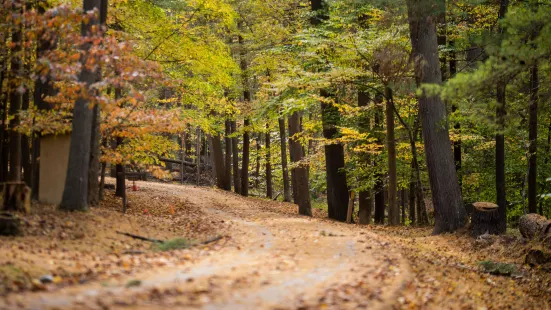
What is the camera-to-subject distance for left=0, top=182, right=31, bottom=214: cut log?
927 cm

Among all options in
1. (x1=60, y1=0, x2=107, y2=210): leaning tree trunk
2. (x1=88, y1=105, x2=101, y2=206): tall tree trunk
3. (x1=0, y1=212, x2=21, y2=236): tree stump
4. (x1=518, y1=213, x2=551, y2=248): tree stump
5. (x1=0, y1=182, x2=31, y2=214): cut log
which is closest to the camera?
(x1=0, y1=212, x2=21, y2=236): tree stump

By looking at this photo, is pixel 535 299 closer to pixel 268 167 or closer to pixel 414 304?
pixel 414 304

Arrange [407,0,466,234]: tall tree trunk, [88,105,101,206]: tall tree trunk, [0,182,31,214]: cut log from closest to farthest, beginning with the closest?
[0,182,31,214]: cut log → [88,105,101,206]: tall tree trunk → [407,0,466,234]: tall tree trunk

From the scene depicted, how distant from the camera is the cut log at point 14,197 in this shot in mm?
9266

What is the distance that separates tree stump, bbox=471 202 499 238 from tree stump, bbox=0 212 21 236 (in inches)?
430

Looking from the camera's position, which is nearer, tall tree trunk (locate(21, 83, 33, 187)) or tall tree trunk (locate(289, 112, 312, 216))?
tall tree trunk (locate(21, 83, 33, 187))

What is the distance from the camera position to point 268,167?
28750 mm

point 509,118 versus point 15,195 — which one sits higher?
point 509,118

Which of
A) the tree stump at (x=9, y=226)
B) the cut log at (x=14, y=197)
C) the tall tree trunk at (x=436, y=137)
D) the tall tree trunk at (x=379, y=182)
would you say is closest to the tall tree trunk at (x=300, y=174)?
the tall tree trunk at (x=379, y=182)

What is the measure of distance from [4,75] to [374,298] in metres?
9.23

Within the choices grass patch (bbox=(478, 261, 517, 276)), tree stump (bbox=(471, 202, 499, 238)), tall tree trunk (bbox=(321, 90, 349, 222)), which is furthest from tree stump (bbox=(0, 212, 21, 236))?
tall tree trunk (bbox=(321, 90, 349, 222))

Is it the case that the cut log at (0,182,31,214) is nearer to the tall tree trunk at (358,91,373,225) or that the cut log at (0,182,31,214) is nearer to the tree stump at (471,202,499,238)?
the tree stump at (471,202,499,238)

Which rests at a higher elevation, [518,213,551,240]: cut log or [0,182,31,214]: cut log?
[0,182,31,214]: cut log

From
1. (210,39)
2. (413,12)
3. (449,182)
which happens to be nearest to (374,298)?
(449,182)
